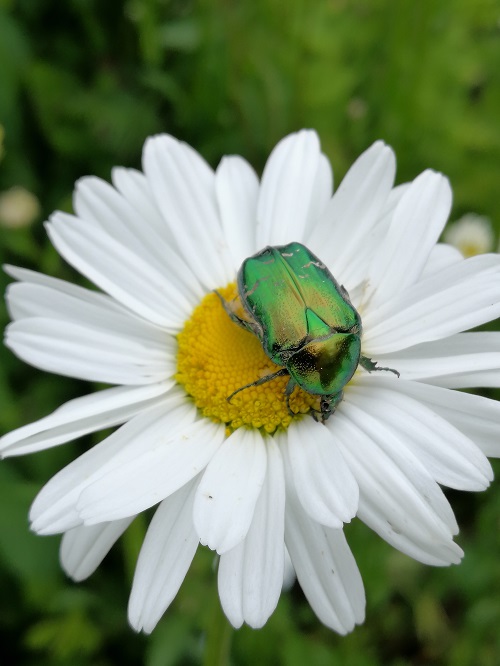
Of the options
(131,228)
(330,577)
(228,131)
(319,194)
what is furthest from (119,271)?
(228,131)

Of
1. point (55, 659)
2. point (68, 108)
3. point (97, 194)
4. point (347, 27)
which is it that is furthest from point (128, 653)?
point (347, 27)

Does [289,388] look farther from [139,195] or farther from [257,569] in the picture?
[139,195]

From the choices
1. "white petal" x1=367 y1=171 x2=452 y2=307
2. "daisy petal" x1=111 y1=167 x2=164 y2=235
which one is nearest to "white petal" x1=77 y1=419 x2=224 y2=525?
"white petal" x1=367 y1=171 x2=452 y2=307

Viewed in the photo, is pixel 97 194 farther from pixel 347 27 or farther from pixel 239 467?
pixel 347 27

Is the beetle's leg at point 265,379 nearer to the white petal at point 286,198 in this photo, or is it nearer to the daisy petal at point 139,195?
the white petal at point 286,198

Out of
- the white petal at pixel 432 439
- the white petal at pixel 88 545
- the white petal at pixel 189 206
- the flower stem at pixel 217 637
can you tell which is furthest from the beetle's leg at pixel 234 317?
the flower stem at pixel 217 637

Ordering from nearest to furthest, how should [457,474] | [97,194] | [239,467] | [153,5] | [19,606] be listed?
[457,474], [239,467], [97,194], [19,606], [153,5]
